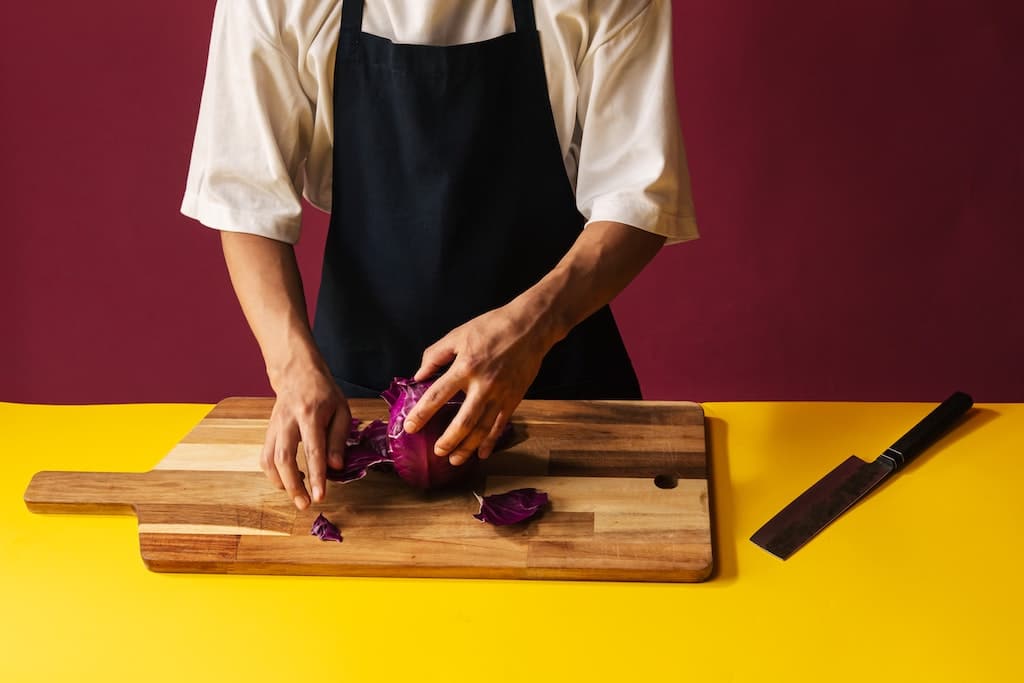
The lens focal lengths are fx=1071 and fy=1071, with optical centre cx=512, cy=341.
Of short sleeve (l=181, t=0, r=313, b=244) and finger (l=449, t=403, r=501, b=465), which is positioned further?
short sleeve (l=181, t=0, r=313, b=244)

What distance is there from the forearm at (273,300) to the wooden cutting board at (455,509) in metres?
0.12

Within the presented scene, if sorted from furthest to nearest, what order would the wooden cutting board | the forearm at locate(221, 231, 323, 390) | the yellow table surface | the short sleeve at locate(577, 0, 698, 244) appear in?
the short sleeve at locate(577, 0, 698, 244), the forearm at locate(221, 231, 323, 390), the wooden cutting board, the yellow table surface

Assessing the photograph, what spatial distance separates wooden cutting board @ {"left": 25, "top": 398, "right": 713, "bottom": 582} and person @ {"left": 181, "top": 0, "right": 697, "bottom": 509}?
146 mm

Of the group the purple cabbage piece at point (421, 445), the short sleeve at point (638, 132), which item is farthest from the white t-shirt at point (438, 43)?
the purple cabbage piece at point (421, 445)

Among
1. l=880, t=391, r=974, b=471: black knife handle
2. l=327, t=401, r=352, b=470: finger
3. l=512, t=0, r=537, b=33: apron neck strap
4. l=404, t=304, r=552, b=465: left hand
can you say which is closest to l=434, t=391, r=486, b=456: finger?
l=404, t=304, r=552, b=465: left hand

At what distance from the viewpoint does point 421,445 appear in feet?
3.67

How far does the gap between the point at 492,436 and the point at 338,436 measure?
168 mm

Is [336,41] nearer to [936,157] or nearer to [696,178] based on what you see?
[696,178]

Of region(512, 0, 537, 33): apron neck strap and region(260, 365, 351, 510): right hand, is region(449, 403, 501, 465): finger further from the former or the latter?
region(512, 0, 537, 33): apron neck strap

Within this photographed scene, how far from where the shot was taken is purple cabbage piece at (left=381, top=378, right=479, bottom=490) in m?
1.12

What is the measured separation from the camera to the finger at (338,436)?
114 centimetres

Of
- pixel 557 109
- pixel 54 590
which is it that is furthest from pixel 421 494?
pixel 557 109

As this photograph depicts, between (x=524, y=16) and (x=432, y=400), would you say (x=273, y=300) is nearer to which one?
(x=432, y=400)

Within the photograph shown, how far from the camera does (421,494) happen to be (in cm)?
116
